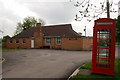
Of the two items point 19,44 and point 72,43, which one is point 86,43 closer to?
point 72,43

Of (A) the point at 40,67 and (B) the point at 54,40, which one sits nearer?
(A) the point at 40,67

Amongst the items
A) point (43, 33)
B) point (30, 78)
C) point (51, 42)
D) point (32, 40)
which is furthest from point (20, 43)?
point (30, 78)

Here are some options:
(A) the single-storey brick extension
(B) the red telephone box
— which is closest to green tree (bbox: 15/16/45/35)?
(A) the single-storey brick extension

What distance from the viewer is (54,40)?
30891mm

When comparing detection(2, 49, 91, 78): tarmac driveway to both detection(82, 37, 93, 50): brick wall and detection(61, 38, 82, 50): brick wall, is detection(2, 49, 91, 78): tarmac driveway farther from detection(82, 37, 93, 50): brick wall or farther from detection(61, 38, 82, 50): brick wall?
detection(61, 38, 82, 50): brick wall

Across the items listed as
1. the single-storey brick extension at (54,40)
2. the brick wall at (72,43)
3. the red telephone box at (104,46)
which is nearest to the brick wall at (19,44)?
the single-storey brick extension at (54,40)

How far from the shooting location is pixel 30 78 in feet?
23.7

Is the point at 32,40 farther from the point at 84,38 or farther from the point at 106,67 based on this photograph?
the point at 106,67

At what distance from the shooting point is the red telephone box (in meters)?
7.09

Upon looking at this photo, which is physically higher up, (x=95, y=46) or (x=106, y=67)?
(x=95, y=46)

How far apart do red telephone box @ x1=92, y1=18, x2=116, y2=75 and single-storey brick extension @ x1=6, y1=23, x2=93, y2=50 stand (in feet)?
60.9

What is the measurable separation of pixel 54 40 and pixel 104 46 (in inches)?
932

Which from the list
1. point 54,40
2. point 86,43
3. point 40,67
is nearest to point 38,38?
point 54,40

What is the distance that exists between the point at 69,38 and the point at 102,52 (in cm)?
2056
